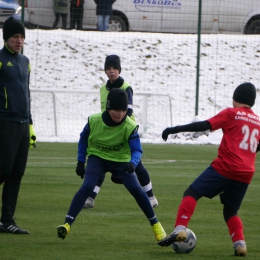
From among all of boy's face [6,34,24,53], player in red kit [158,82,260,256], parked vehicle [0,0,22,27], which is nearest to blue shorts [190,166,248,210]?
player in red kit [158,82,260,256]

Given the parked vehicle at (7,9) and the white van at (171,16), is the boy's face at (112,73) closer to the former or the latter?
the white van at (171,16)

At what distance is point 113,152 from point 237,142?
1318 mm

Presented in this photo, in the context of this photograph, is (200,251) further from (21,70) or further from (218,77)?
(218,77)

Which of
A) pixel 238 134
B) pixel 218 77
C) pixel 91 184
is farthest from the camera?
pixel 218 77

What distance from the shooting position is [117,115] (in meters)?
7.34

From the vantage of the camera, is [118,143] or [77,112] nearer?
[118,143]

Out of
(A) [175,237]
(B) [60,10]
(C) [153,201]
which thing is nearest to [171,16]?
(B) [60,10]

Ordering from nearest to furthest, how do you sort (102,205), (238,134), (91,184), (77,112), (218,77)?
(238,134)
(91,184)
(102,205)
(77,112)
(218,77)

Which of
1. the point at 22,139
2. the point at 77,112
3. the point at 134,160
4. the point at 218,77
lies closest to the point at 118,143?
the point at 134,160

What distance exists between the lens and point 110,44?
2584cm

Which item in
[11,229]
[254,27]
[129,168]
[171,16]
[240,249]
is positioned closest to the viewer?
[240,249]

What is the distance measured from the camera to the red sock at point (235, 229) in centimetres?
691

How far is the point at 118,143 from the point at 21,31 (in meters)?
1.49

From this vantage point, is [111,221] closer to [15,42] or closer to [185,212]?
[185,212]
